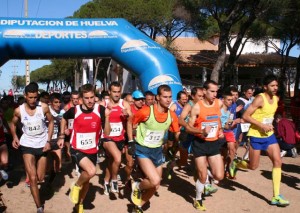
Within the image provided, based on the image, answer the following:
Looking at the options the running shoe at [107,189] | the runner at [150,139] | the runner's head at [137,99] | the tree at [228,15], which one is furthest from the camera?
the tree at [228,15]

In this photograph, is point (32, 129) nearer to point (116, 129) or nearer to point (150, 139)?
point (116, 129)

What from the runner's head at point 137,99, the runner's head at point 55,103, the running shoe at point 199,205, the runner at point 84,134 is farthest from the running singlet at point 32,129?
the runner's head at point 137,99

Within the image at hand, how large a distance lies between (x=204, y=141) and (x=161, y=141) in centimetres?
64

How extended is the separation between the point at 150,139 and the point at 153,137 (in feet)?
0.16

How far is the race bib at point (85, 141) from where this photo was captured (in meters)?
4.77

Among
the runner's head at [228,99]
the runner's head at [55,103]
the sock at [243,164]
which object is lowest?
the sock at [243,164]

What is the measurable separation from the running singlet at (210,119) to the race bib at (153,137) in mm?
586

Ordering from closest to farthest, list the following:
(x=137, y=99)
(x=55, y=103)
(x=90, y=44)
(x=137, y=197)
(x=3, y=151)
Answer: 1. (x=137, y=197)
2. (x=3, y=151)
3. (x=55, y=103)
4. (x=137, y=99)
5. (x=90, y=44)

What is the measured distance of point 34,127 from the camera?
497cm

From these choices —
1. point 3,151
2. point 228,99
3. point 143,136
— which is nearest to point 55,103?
point 3,151

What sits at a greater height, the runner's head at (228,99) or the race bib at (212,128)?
the runner's head at (228,99)

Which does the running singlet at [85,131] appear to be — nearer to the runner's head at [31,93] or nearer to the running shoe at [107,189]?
the runner's head at [31,93]

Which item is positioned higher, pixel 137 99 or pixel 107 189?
pixel 137 99

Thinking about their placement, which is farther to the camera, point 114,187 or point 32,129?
point 114,187
